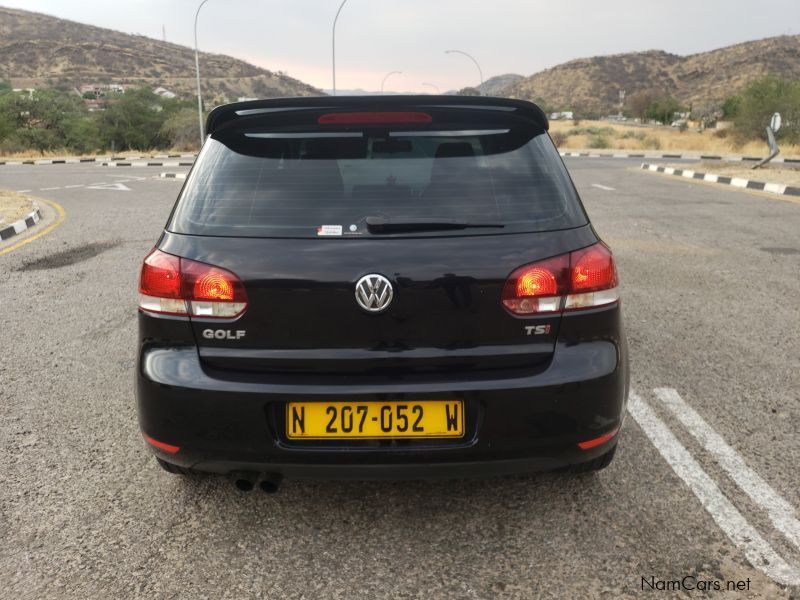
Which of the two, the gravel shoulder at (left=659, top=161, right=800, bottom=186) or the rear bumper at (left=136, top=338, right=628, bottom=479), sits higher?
the rear bumper at (left=136, top=338, right=628, bottom=479)

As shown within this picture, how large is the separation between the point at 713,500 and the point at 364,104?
2.04 m

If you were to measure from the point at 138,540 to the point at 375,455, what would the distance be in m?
1.00

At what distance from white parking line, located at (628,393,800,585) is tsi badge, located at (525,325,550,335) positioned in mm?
1053

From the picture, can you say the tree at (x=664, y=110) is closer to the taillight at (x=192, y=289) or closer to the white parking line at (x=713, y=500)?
the white parking line at (x=713, y=500)

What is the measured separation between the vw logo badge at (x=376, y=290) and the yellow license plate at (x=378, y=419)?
321 millimetres

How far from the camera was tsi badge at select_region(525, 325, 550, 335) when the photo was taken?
2240mm

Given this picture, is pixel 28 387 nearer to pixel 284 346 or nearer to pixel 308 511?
pixel 308 511

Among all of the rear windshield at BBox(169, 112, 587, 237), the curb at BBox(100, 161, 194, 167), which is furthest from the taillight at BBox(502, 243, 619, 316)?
the curb at BBox(100, 161, 194, 167)

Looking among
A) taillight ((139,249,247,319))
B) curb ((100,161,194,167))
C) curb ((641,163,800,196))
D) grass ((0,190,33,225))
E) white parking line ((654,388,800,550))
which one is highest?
taillight ((139,249,247,319))

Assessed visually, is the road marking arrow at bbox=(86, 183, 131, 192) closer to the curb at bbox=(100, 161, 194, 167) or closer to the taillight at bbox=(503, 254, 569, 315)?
the curb at bbox=(100, 161, 194, 167)

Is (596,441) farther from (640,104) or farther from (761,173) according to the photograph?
(640,104)

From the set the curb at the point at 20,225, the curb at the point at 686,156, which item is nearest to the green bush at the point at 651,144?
the curb at the point at 686,156

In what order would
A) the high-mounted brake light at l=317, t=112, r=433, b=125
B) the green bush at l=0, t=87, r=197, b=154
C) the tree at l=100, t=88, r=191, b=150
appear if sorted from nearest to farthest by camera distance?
the high-mounted brake light at l=317, t=112, r=433, b=125, the green bush at l=0, t=87, r=197, b=154, the tree at l=100, t=88, r=191, b=150

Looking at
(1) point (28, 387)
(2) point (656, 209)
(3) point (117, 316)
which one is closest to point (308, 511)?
(1) point (28, 387)
